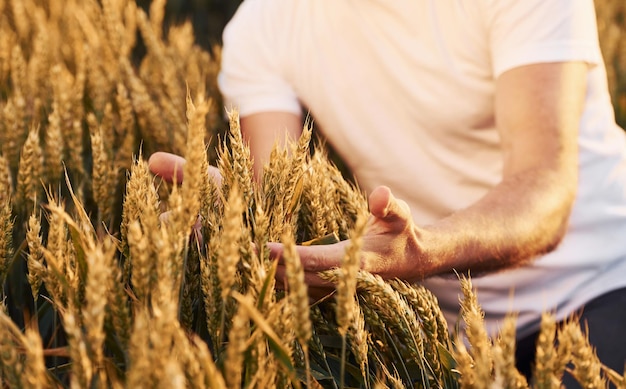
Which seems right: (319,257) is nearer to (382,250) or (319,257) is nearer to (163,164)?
(382,250)

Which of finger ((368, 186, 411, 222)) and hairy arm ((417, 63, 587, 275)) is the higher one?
finger ((368, 186, 411, 222))

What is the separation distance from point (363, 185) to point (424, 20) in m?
0.34

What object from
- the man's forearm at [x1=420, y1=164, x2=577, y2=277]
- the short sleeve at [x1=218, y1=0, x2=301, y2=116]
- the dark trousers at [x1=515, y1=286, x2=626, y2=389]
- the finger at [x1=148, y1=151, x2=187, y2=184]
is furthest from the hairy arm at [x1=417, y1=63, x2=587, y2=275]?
the short sleeve at [x1=218, y1=0, x2=301, y2=116]

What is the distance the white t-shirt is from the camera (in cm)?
124

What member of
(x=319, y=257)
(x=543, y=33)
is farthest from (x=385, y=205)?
(x=543, y=33)

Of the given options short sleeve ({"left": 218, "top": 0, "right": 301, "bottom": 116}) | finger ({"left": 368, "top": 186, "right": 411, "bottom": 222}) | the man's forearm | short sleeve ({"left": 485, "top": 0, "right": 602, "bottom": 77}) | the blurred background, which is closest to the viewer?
finger ({"left": 368, "top": 186, "right": 411, "bottom": 222})

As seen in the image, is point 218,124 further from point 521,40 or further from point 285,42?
point 521,40

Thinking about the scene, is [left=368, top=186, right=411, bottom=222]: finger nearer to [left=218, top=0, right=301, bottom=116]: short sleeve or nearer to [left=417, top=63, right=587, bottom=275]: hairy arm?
[left=417, top=63, right=587, bottom=275]: hairy arm

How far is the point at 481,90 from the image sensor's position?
1.33 m

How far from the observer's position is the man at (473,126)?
1.03 m

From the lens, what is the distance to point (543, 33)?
117 cm

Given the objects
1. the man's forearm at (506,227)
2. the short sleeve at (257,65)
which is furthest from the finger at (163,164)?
the short sleeve at (257,65)

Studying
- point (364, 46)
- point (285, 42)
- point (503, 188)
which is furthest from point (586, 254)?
point (285, 42)

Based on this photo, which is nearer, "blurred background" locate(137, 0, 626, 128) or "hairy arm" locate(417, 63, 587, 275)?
"hairy arm" locate(417, 63, 587, 275)
